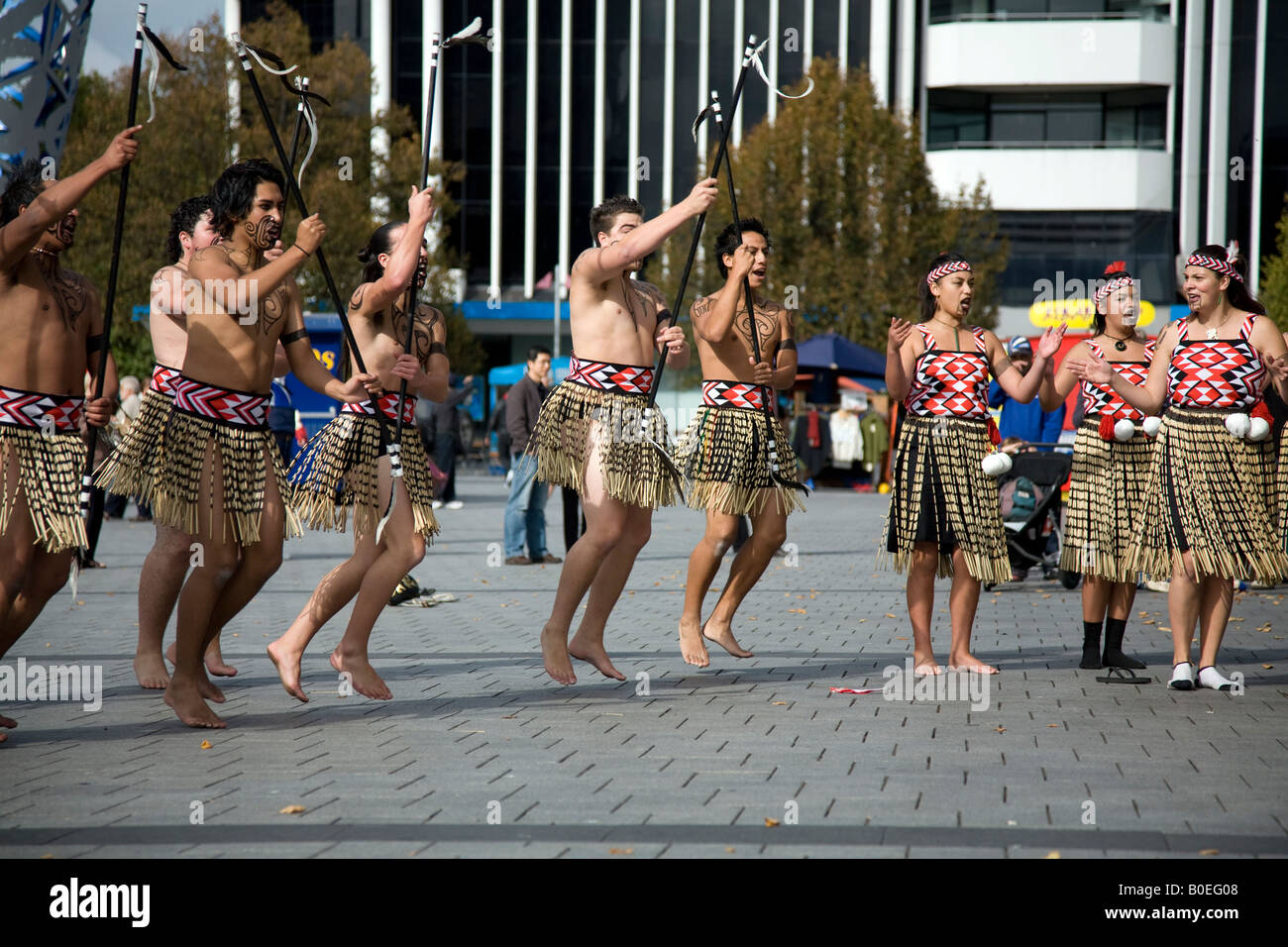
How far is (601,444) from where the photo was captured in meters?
7.08

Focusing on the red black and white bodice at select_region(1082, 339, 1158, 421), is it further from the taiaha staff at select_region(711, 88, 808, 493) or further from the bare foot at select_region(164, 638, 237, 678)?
the bare foot at select_region(164, 638, 237, 678)

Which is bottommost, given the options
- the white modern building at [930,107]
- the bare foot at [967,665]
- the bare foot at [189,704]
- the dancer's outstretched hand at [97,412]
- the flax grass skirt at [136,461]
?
the bare foot at [967,665]

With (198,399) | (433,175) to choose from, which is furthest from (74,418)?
(433,175)

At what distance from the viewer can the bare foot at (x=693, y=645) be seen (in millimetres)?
7840

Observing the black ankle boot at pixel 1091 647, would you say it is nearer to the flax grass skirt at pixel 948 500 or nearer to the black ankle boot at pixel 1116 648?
the black ankle boot at pixel 1116 648

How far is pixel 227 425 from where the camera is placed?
6.04 metres

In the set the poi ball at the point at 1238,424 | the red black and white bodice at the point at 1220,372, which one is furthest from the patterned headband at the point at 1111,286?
the poi ball at the point at 1238,424

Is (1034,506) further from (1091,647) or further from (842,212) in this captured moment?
(842,212)

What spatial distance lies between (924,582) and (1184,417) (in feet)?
4.62

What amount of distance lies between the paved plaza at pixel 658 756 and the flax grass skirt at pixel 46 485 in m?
0.76

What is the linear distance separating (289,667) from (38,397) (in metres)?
1.49

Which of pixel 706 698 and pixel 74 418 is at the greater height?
pixel 74 418
